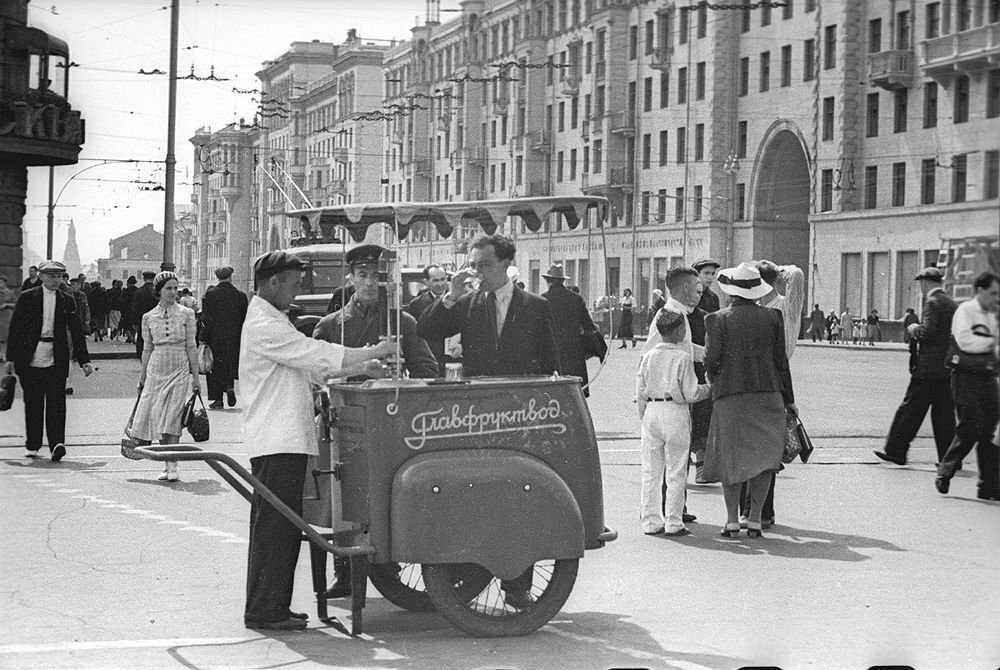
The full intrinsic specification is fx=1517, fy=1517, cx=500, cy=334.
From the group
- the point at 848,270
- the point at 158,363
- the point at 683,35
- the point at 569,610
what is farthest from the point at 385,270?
the point at 683,35

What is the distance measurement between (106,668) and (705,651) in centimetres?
225

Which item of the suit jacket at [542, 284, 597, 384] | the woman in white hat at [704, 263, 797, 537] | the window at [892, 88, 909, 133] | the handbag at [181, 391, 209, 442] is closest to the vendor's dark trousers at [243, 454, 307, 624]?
the woman in white hat at [704, 263, 797, 537]

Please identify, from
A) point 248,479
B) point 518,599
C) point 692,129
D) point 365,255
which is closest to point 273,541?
point 248,479

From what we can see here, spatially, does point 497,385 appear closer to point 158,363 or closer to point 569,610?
point 569,610

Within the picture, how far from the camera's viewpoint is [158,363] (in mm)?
12641

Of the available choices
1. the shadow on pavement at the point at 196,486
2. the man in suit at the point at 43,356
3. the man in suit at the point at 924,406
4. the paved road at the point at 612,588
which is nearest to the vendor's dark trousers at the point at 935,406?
the man in suit at the point at 924,406

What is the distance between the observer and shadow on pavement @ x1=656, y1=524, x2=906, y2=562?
857 cm

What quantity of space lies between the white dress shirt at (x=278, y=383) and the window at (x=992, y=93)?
13.3 feet

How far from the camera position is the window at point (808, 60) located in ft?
179

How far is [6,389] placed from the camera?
14.0m

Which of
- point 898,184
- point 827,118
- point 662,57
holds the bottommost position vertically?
point 898,184

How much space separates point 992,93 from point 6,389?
41.7 feet

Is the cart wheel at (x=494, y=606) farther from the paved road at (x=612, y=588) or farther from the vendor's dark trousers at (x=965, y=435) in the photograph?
the vendor's dark trousers at (x=965, y=435)

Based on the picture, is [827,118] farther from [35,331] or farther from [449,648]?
[449,648]
